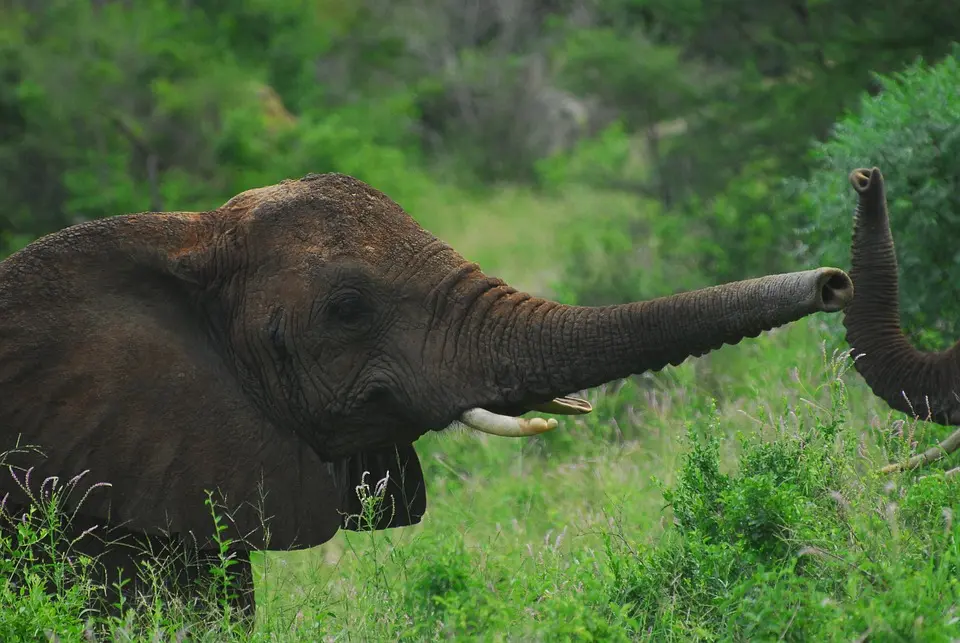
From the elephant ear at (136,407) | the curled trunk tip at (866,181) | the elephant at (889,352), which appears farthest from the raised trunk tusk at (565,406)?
the curled trunk tip at (866,181)

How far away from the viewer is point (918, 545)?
14.4 ft

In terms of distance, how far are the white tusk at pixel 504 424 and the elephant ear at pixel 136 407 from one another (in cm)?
59

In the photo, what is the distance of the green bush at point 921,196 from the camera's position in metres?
6.77

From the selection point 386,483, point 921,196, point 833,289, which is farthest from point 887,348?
point 921,196

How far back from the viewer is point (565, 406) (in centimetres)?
484

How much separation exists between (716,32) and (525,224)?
871cm

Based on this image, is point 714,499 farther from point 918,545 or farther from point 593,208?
point 593,208

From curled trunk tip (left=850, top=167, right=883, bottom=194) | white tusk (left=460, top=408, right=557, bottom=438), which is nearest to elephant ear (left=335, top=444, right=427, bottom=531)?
white tusk (left=460, top=408, right=557, bottom=438)

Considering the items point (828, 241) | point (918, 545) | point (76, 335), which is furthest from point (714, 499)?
point (828, 241)

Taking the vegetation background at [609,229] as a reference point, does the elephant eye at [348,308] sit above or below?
above

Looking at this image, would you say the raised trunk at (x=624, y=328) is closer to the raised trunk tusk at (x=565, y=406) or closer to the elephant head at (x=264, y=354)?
the elephant head at (x=264, y=354)

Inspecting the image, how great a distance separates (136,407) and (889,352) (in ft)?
8.71

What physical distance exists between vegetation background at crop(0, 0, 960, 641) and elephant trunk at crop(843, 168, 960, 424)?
14 centimetres

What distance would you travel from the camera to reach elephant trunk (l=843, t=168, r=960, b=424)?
4969 mm
